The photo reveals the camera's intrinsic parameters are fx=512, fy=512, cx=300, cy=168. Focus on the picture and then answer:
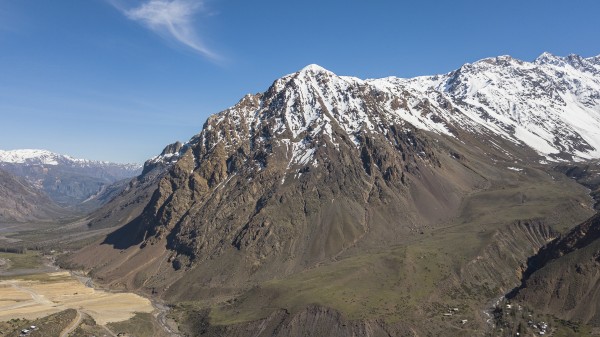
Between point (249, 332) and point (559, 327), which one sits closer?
point (559, 327)

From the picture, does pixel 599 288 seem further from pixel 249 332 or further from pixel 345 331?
pixel 249 332

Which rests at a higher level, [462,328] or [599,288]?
[599,288]

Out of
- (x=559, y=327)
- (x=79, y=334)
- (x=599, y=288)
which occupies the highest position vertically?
(x=599, y=288)

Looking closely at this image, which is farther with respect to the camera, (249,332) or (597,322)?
(249,332)

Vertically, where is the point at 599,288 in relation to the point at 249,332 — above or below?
above

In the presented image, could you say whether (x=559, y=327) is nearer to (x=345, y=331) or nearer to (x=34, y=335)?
(x=345, y=331)

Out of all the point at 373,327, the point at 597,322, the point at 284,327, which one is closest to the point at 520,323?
the point at 597,322

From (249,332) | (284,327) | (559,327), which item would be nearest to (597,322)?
(559,327)

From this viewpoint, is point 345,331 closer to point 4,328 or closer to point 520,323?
point 520,323
